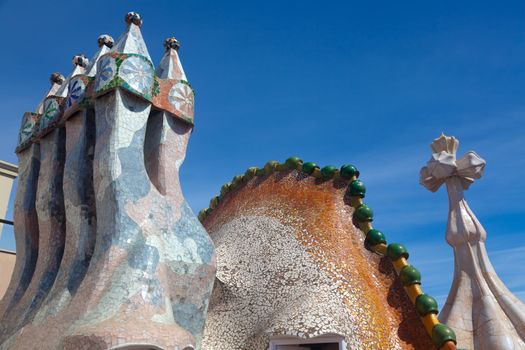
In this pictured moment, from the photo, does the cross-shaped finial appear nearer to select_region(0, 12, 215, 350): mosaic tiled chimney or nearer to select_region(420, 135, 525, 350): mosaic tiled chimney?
select_region(420, 135, 525, 350): mosaic tiled chimney

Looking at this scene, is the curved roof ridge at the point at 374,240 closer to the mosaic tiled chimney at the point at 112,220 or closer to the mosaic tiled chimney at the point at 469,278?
the mosaic tiled chimney at the point at 112,220

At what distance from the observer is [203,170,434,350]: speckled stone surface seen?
5.54 meters

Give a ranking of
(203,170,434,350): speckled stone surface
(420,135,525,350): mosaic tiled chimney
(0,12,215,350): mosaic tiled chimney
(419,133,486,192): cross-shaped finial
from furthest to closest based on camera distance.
Answer: (419,133,486,192): cross-shaped finial, (420,135,525,350): mosaic tiled chimney, (203,170,434,350): speckled stone surface, (0,12,215,350): mosaic tiled chimney

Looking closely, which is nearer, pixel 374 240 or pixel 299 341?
pixel 299 341

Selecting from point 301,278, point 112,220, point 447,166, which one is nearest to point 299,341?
point 301,278

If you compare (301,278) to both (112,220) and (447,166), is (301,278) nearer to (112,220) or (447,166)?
(112,220)

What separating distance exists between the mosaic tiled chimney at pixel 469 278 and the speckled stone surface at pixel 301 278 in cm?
352

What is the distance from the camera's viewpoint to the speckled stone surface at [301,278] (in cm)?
554

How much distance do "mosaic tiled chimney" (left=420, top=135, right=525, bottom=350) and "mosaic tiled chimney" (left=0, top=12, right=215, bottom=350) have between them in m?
5.71

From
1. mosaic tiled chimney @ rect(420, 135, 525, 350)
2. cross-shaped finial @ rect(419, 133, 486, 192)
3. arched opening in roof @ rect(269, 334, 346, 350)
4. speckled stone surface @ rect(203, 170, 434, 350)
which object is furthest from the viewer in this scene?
cross-shaped finial @ rect(419, 133, 486, 192)

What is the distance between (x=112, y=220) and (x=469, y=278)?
24.0 feet

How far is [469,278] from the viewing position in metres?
9.27

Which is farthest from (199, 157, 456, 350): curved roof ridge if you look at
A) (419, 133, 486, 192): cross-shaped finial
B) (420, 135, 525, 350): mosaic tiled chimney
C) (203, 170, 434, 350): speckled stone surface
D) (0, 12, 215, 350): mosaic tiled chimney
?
(419, 133, 486, 192): cross-shaped finial

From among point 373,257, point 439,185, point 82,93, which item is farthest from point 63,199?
point 439,185
